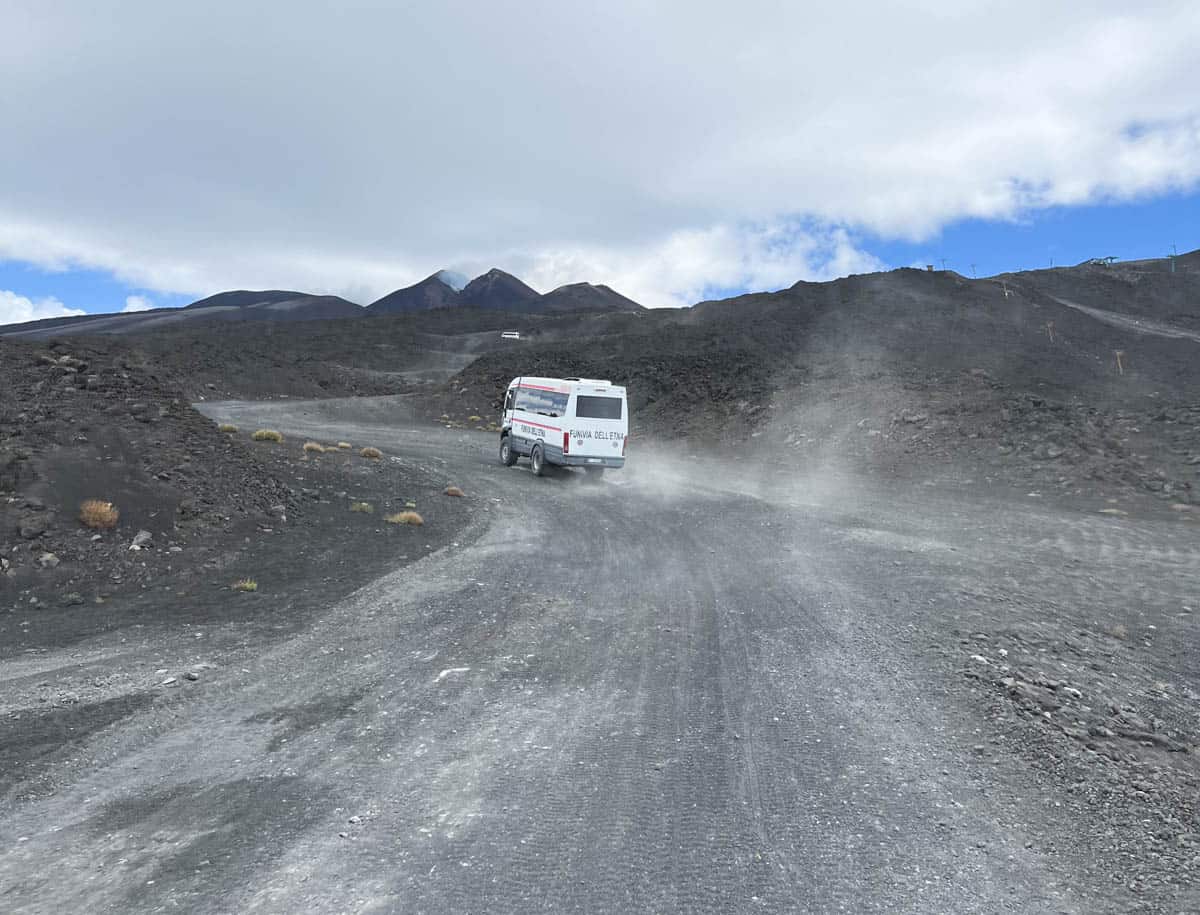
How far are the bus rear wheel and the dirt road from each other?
1378cm

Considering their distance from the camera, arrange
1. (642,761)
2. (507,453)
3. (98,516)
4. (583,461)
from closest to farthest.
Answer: (642,761)
(98,516)
(583,461)
(507,453)

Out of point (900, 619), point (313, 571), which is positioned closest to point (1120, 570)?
point (900, 619)

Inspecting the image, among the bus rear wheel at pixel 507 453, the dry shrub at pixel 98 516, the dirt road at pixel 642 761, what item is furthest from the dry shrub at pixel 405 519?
the bus rear wheel at pixel 507 453

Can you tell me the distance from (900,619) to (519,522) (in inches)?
352

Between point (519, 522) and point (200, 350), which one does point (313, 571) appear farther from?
point (200, 350)

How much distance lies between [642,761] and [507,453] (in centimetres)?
2034

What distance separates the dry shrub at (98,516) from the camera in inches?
454

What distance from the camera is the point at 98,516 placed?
1161 cm

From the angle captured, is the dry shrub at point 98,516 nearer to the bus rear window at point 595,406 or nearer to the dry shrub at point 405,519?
the dry shrub at point 405,519

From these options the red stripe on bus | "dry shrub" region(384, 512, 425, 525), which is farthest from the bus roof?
"dry shrub" region(384, 512, 425, 525)

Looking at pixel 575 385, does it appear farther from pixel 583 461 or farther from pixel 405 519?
pixel 405 519

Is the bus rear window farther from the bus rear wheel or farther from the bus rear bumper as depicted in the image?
the bus rear wheel

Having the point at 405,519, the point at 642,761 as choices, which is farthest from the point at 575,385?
the point at 642,761

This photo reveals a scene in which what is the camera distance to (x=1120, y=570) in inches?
510
